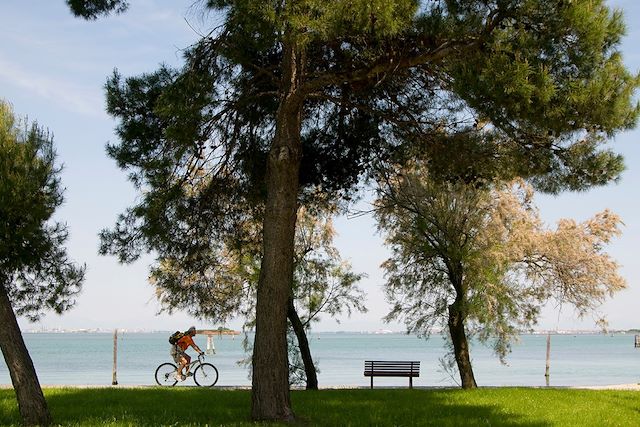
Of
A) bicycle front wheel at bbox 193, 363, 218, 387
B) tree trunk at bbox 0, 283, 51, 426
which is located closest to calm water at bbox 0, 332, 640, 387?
bicycle front wheel at bbox 193, 363, 218, 387

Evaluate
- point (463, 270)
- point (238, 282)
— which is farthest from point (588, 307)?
point (238, 282)

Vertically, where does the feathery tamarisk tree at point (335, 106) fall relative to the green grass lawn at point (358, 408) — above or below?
above

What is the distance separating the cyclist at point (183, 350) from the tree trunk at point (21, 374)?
9.96m

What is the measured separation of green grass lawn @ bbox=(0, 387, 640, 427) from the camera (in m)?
11.5

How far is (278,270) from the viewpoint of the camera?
11.3 metres

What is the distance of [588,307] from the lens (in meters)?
22.2

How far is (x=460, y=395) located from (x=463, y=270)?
4526 millimetres

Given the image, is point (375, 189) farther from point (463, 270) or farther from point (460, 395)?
point (463, 270)

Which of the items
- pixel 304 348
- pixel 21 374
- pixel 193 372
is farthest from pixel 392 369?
pixel 21 374

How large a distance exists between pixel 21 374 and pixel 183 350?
432 inches

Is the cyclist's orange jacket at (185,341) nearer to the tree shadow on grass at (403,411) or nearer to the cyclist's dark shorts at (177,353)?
the cyclist's dark shorts at (177,353)

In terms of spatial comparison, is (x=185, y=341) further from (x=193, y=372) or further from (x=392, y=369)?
(x=392, y=369)

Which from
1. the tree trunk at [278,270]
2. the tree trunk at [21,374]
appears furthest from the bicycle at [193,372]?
the tree trunk at [21,374]

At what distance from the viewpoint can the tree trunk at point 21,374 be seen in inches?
420
